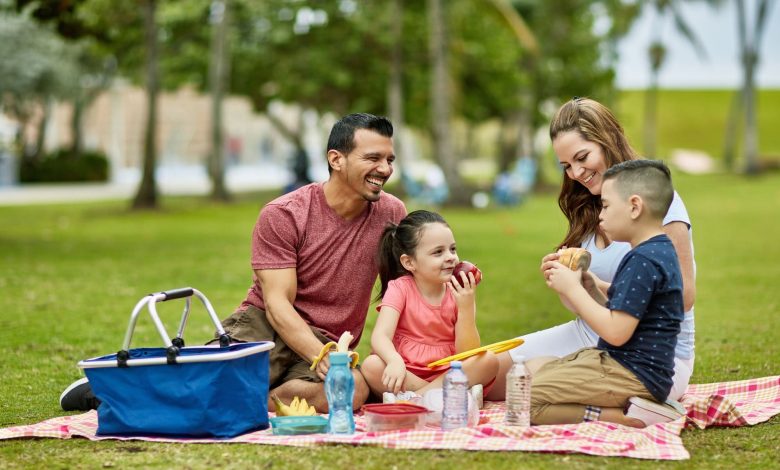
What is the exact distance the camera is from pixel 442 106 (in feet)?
84.9

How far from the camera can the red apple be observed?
212 inches

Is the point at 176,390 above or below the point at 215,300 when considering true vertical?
above

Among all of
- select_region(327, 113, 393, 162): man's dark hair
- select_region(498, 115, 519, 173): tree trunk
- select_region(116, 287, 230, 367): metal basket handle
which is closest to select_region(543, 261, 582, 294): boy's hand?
select_region(327, 113, 393, 162): man's dark hair

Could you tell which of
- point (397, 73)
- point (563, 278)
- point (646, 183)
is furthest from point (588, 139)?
point (397, 73)

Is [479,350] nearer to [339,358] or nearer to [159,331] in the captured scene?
[339,358]

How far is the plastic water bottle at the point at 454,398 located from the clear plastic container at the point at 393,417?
107mm

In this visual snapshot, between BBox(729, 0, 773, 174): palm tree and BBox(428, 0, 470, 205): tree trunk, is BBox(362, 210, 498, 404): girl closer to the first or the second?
BBox(428, 0, 470, 205): tree trunk

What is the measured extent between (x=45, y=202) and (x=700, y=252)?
1827cm

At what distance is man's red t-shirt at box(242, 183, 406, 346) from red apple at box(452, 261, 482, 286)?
0.54 metres

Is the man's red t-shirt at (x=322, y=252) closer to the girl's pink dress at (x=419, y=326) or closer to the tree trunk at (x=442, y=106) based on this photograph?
the girl's pink dress at (x=419, y=326)

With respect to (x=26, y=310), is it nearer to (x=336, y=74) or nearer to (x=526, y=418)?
(x=526, y=418)

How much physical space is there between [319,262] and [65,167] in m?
37.7

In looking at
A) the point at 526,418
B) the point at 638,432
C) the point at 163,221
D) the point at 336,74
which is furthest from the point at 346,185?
the point at 336,74

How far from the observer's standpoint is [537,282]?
41.9 feet
